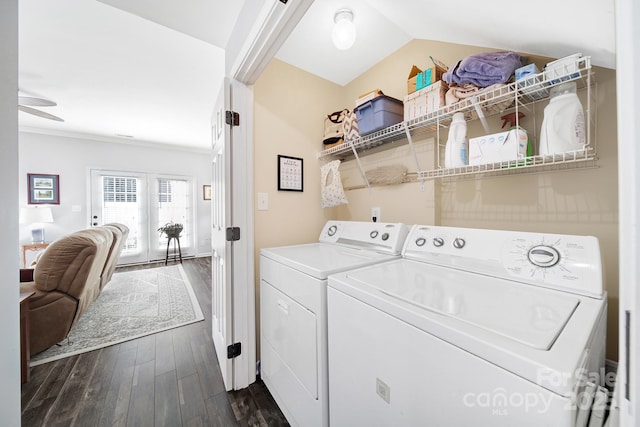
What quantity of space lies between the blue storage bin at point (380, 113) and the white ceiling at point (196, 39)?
1.34ft

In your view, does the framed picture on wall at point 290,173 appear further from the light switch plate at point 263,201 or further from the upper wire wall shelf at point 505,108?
the upper wire wall shelf at point 505,108

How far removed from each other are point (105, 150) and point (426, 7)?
19.0 feet

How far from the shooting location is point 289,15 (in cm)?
103

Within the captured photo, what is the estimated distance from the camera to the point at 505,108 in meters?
1.16

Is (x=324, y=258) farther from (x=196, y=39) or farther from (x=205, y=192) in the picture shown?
(x=205, y=192)

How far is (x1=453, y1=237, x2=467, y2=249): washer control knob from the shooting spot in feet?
3.57

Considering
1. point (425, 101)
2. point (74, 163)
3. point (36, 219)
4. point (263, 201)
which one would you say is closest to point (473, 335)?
point (425, 101)

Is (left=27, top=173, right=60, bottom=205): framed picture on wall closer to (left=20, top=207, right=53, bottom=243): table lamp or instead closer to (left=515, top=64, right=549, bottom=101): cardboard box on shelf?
(left=20, top=207, right=53, bottom=243): table lamp

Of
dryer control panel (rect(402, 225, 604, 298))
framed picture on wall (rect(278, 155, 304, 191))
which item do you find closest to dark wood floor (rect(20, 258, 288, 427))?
dryer control panel (rect(402, 225, 604, 298))

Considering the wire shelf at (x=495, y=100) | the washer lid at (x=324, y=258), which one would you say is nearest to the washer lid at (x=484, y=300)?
the washer lid at (x=324, y=258)

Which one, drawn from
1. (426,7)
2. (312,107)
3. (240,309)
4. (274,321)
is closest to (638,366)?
(274,321)

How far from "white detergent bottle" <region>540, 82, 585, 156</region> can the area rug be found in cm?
299

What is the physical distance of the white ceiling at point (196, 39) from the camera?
0.85 meters

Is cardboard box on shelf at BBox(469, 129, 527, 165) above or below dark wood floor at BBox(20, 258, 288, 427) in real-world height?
above
